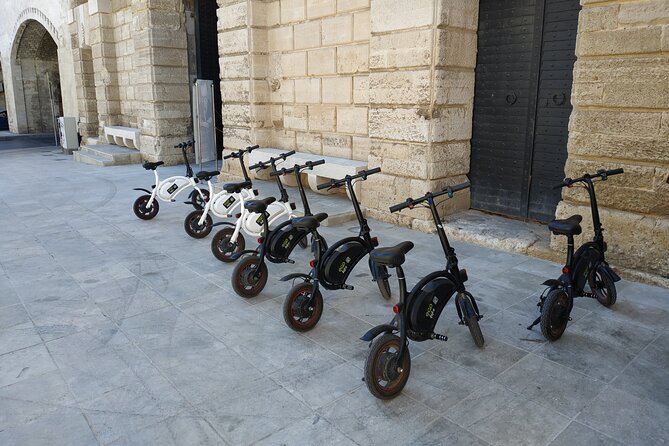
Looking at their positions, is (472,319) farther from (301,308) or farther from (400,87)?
(400,87)

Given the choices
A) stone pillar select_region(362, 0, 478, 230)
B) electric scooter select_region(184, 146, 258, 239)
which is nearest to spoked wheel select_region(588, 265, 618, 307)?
stone pillar select_region(362, 0, 478, 230)

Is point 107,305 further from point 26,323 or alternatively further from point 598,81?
point 598,81

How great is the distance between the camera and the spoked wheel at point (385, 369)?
2920mm

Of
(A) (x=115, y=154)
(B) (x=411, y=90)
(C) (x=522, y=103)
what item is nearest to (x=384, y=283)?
(B) (x=411, y=90)


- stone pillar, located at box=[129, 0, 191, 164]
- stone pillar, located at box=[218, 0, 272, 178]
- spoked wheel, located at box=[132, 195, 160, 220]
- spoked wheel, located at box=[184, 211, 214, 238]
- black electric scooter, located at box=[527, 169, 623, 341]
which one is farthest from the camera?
stone pillar, located at box=[129, 0, 191, 164]

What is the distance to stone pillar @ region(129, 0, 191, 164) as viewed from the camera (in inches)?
479

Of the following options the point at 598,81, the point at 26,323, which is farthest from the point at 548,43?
the point at 26,323

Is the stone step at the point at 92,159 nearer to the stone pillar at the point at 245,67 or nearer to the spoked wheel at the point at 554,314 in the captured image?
the stone pillar at the point at 245,67

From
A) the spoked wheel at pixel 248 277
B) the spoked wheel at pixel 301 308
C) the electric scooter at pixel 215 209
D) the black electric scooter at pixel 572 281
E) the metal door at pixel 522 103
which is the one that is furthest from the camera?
the electric scooter at pixel 215 209

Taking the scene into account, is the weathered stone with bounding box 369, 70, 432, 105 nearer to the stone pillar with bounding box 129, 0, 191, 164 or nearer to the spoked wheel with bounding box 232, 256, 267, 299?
the spoked wheel with bounding box 232, 256, 267, 299

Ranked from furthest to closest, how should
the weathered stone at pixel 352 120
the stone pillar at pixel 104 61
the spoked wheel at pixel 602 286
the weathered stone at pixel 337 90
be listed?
1. the stone pillar at pixel 104 61
2. the weathered stone at pixel 337 90
3. the weathered stone at pixel 352 120
4. the spoked wheel at pixel 602 286

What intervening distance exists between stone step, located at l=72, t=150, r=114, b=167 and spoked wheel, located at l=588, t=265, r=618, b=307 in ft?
38.1

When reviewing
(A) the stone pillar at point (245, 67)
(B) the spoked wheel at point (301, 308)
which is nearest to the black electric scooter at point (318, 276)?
(B) the spoked wheel at point (301, 308)

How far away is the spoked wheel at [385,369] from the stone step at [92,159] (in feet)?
38.3
